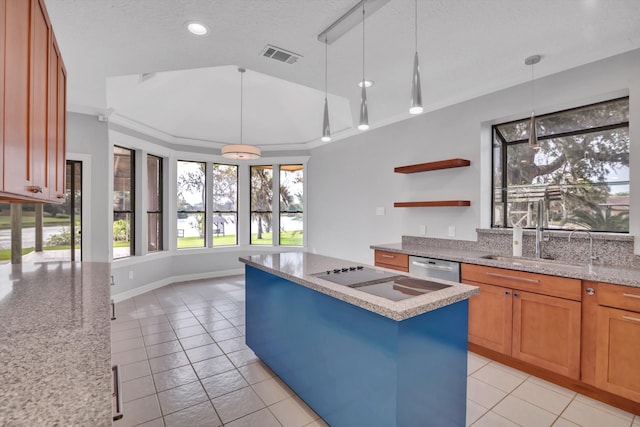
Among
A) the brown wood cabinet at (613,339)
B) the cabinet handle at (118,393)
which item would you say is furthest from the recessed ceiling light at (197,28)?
the brown wood cabinet at (613,339)

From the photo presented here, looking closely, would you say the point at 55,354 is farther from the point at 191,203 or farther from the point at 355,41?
the point at 191,203

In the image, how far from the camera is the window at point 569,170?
8.84 feet

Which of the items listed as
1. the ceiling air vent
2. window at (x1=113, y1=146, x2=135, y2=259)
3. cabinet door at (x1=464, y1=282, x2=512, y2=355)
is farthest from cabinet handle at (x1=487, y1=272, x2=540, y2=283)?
window at (x1=113, y1=146, x2=135, y2=259)

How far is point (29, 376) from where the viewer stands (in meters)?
0.85

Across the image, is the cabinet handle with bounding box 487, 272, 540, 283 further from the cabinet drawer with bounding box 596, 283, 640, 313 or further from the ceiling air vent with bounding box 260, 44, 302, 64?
the ceiling air vent with bounding box 260, 44, 302, 64

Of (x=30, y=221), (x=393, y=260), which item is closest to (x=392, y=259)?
(x=393, y=260)

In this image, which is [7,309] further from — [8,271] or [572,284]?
[572,284]

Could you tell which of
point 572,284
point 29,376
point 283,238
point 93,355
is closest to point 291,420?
point 93,355

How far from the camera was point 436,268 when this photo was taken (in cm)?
307

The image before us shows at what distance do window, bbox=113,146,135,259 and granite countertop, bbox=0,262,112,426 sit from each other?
10.2 feet

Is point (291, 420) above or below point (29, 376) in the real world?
below

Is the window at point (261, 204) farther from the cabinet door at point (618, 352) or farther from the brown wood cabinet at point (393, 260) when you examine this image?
the cabinet door at point (618, 352)

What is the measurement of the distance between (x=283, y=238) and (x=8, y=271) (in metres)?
4.43

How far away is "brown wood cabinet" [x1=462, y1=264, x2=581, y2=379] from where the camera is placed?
87.9 inches
